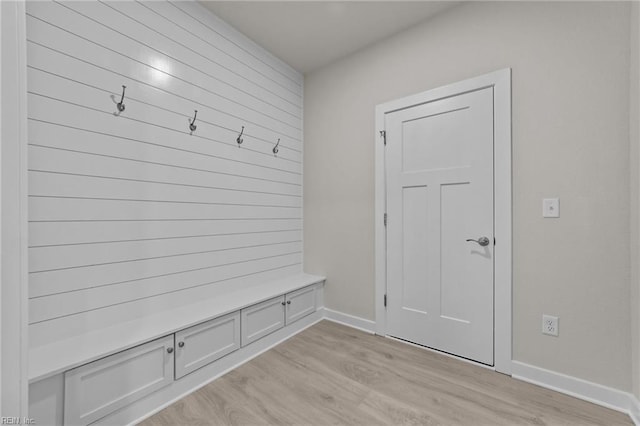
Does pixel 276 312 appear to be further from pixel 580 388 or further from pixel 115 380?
pixel 580 388

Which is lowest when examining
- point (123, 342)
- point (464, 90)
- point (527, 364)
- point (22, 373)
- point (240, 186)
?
point (527, 364)

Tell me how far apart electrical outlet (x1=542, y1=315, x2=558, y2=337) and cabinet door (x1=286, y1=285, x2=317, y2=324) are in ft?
6.09

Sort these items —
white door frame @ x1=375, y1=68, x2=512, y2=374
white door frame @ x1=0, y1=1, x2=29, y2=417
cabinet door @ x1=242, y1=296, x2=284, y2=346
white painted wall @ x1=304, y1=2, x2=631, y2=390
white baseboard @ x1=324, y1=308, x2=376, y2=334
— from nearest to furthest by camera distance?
1. white door frame @ x1=0, y1=1, x2=29, y2=417
2. white painted wall @ x1=304, y1=2, x2=631, y2=390
3. white door frame @ x1=375, y1=68, x2=512, y2=374
4. cabinet door @ x1=242, y1=296, x2=284, y2=346
5. white baseboard @ x1=324, y1=308, x2=376, y2=334

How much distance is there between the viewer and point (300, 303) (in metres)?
2.65

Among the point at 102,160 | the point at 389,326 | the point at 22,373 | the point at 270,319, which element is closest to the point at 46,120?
the point at 102,160

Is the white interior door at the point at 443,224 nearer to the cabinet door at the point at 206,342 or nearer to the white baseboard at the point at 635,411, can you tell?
the white baseboard at the point at 635,411

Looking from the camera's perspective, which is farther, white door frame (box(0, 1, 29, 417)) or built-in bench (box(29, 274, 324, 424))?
built-in bench (box(29, 274, 324, 424))

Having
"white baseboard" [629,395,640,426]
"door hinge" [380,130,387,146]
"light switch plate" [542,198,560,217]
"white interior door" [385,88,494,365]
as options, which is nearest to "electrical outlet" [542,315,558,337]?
"white interior door" [385,88,494,365]

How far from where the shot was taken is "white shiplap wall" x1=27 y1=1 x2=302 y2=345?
144 cm

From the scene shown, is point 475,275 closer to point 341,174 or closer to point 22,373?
point 341,174

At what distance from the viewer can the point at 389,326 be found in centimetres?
248

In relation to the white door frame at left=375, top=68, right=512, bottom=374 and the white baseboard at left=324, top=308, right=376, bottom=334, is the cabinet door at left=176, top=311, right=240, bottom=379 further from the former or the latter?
the white door frame at left=375, top=68, right=512, bottom=374

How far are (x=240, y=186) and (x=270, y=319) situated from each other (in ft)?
3.91

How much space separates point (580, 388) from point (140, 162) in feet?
10.1
